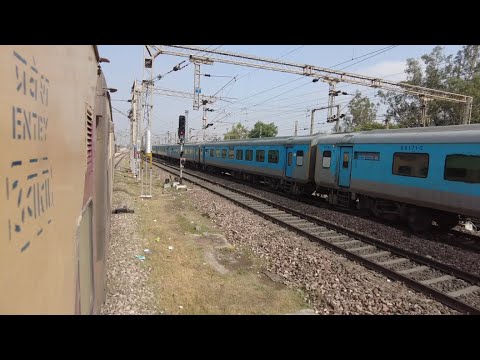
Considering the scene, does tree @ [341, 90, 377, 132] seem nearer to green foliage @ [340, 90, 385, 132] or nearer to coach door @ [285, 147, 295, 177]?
green foliage @ [340, 90, 385, 132]

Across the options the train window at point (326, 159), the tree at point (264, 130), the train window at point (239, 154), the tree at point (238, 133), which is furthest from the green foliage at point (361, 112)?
the train window at point (326, 159)

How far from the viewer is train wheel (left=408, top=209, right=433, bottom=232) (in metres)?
10.7

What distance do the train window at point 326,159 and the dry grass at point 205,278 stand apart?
6.36m

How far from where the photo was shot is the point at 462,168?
9.18 meters

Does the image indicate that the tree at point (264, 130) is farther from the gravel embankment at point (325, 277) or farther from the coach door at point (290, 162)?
the gravel embankment at point (325, 277)

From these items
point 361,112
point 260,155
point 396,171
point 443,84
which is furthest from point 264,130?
point 396,171

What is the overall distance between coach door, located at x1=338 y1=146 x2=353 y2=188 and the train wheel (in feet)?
9.90

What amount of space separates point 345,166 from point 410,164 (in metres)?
3.06

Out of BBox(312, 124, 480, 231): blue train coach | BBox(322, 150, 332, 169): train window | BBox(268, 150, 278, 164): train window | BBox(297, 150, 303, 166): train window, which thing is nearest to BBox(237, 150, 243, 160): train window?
BBox(268, 150, 278, 164): train window

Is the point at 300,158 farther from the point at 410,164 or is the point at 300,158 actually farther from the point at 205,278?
the point at 205,278
